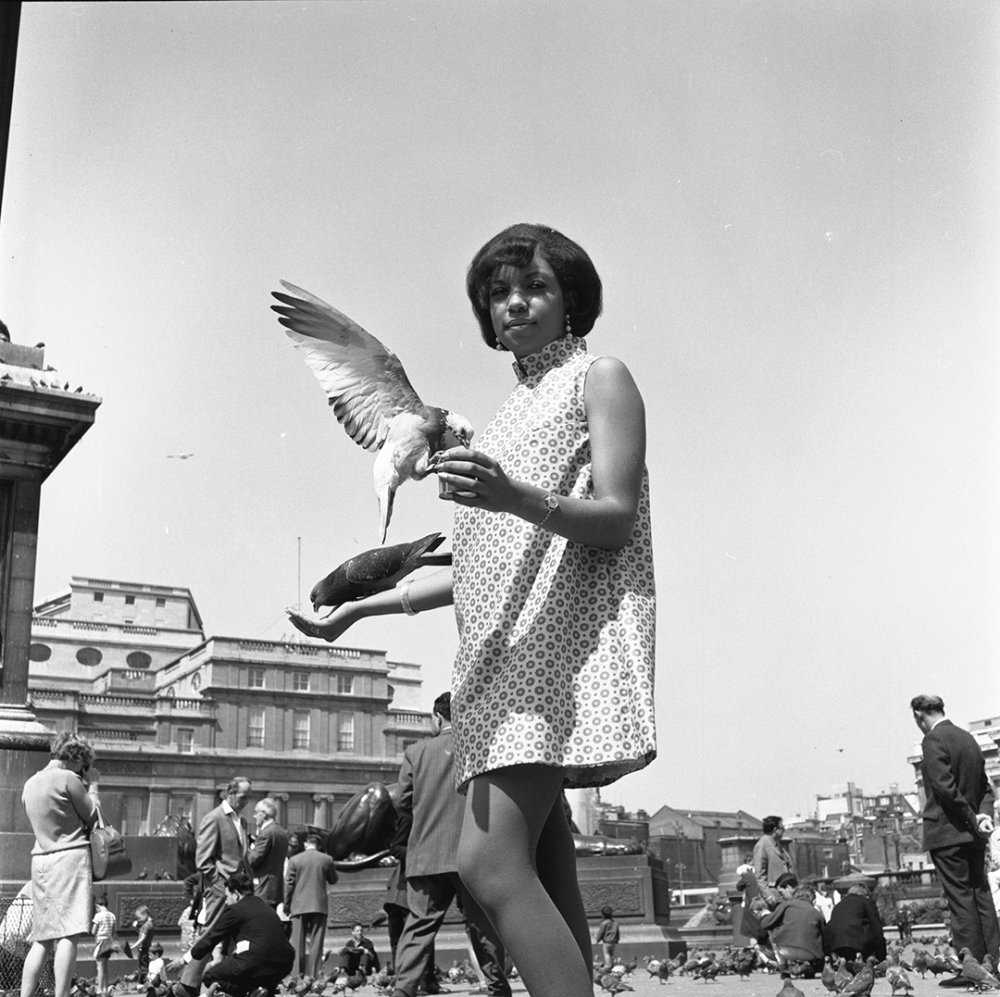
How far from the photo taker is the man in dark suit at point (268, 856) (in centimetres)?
900

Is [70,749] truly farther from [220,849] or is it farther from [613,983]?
[220,849]

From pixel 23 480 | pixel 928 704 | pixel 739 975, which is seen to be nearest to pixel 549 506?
pixel 928 704

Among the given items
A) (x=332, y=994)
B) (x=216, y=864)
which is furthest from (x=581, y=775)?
(x=216, y=864)

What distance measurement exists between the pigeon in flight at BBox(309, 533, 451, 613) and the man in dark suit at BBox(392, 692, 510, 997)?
4112 mm

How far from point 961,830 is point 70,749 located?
15.6ft

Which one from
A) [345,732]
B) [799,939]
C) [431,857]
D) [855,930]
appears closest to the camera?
[431,857]

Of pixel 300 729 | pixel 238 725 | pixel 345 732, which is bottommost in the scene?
pixel 345 732

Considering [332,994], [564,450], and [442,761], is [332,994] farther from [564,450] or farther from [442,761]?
[564,450]

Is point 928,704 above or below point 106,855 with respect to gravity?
above

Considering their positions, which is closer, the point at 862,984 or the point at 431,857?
the point at 862,984

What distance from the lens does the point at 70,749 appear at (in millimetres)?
6121

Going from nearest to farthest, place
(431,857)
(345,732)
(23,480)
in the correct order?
A: (431,857) → (23,480) → (345,732)

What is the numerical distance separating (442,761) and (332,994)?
2492 mm

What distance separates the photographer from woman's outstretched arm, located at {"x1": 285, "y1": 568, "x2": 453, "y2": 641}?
248 centimetres
